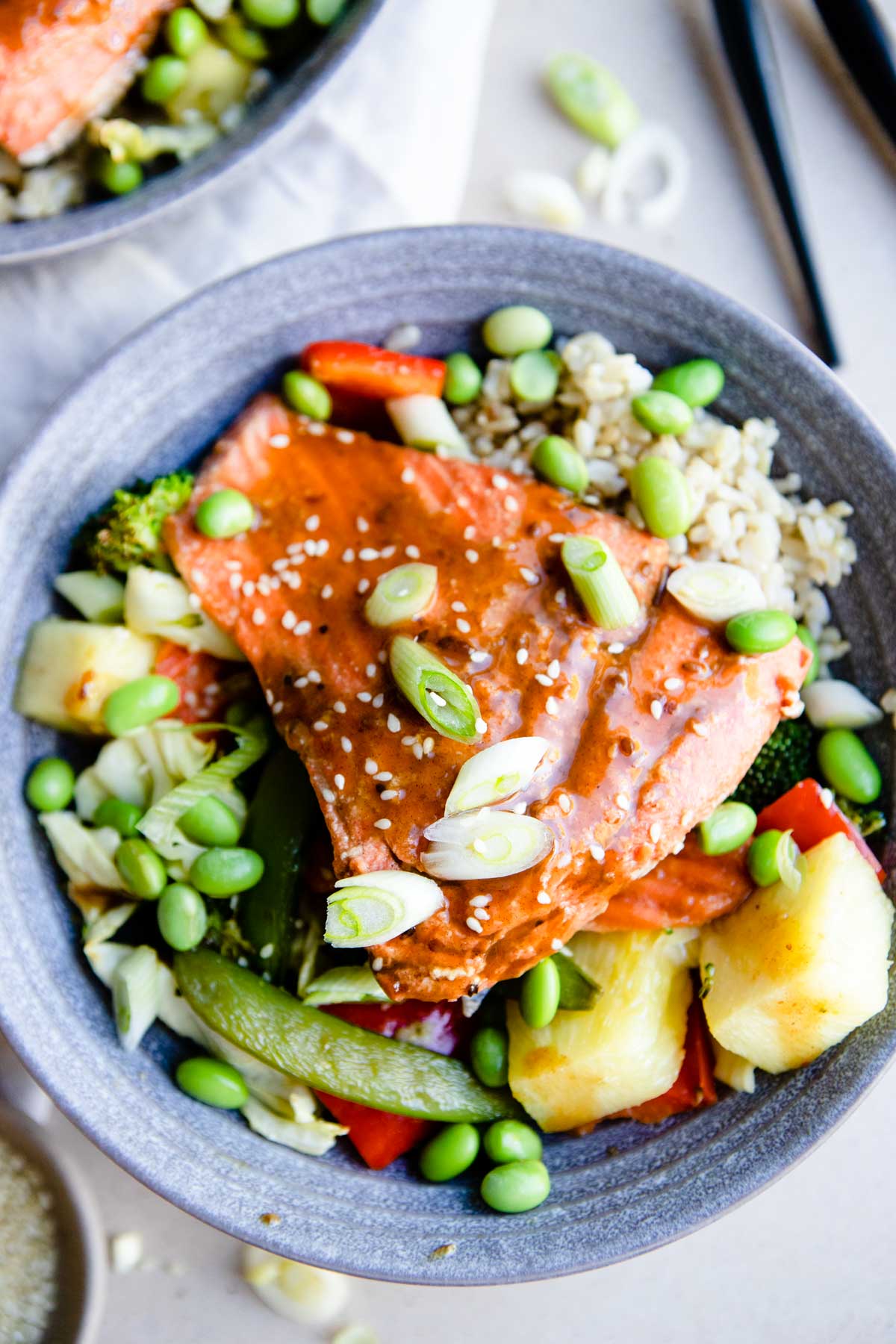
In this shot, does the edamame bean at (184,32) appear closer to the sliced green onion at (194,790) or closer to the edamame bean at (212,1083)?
the sliced green onion at (194,790)

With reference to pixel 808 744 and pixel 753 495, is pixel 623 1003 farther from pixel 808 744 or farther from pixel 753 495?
pixel 753 495

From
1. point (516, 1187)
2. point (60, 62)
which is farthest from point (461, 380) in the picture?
point (516, 1187)

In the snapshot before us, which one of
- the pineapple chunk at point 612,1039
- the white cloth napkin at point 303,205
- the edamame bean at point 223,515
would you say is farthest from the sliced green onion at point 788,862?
the white cloth napkin at point 303,205

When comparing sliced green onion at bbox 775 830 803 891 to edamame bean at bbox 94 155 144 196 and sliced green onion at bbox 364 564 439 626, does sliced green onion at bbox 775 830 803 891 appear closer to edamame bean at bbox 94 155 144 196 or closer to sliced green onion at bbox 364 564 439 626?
sliced green onion at bbox 364 564 439 626

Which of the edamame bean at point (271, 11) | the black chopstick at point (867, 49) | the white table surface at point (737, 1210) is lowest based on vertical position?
the white table surface at point (737, 1210)

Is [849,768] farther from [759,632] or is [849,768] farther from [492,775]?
[492,775]

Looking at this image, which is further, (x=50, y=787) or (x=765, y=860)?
(x=50, y=787)

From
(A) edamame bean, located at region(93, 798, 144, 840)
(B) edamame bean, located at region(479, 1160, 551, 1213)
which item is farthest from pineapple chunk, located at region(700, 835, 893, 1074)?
(A) edamame bean, located at region(93, 798, 144, 840)
